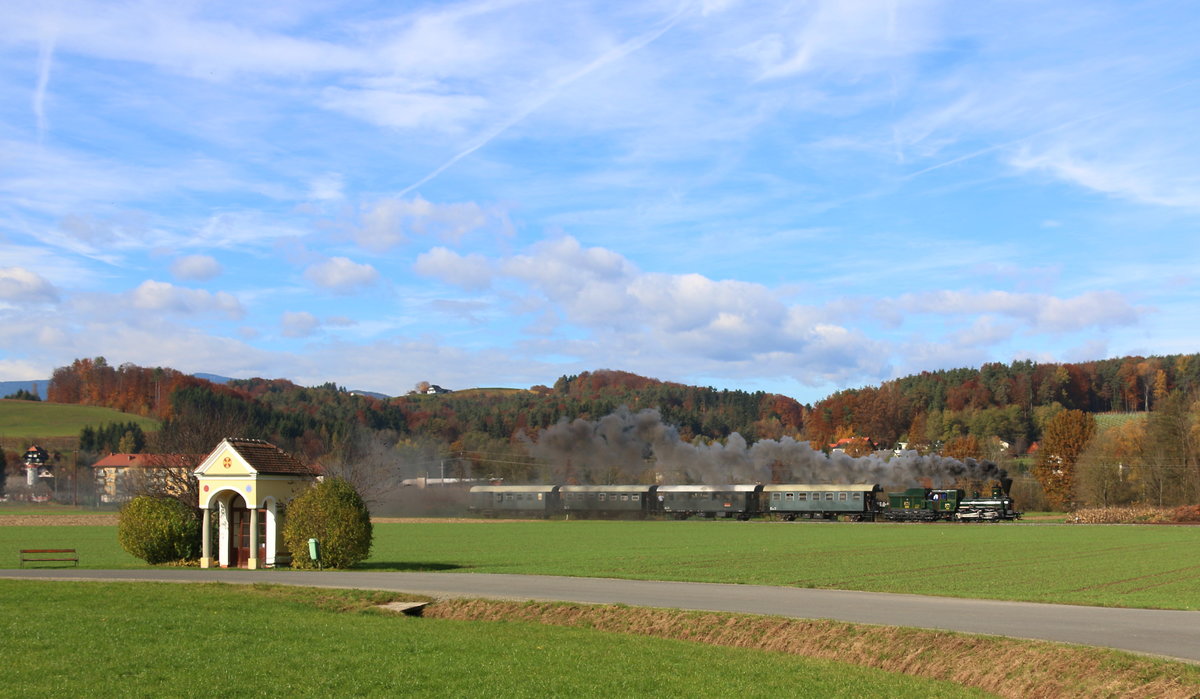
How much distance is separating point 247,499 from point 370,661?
23498mm

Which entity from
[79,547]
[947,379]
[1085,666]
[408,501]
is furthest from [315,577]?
[947,379]

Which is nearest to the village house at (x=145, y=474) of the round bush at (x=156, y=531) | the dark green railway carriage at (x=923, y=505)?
the round bush at (x=156, y=531)

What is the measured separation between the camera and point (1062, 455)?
121125mm

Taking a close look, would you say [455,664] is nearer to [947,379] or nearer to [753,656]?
[753,656]

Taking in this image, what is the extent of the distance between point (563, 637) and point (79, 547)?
42.5 meters

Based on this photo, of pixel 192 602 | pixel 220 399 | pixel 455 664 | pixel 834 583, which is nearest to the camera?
pixel 455 664

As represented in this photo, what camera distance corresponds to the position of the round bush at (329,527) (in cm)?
3647

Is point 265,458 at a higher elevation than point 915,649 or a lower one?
higher

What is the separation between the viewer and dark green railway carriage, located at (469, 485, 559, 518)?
343 ft

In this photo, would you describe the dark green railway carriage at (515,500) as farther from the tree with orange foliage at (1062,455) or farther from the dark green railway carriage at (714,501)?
the tree with orange foliage at (1062,455)

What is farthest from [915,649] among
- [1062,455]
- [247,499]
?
[1062,455]

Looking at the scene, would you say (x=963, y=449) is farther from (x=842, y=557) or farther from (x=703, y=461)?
(x=842, y=557)

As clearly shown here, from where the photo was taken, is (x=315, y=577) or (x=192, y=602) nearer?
(x=192, y=602)

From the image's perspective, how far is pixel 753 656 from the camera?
1820 cm
